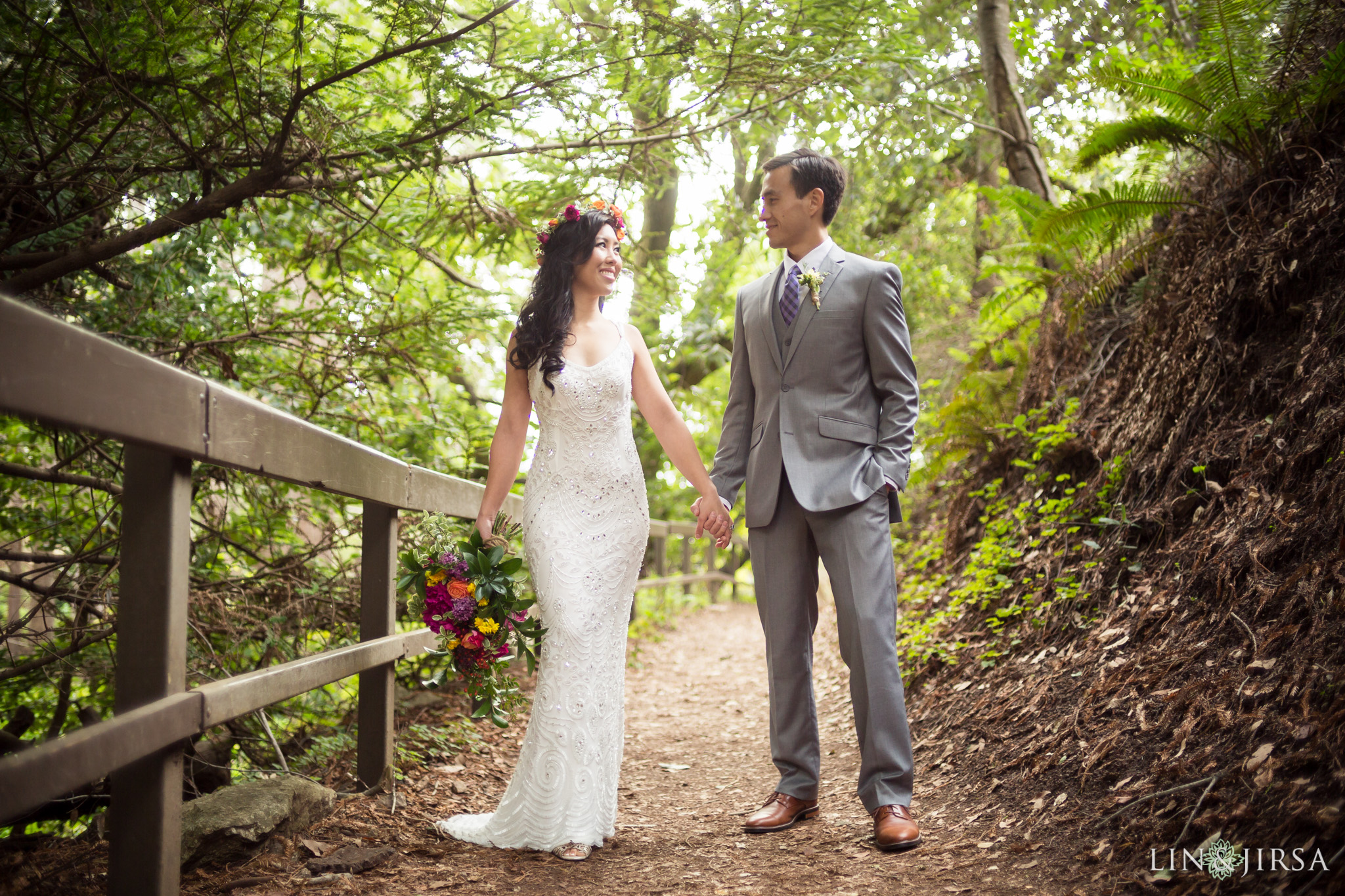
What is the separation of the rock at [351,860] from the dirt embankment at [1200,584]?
2.21 m

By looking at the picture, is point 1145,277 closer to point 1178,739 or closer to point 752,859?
point 1178,739

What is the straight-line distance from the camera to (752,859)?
10.0 feet

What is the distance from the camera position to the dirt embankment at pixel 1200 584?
2.36 meters

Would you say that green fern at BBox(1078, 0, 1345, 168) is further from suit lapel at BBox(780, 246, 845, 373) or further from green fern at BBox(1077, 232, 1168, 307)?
suit lapel at BBox(780, 246, 845, 373)

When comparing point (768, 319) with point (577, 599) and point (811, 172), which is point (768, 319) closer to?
point (811, 172)

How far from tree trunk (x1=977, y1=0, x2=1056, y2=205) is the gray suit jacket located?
154 inches

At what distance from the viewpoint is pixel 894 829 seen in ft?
9.87

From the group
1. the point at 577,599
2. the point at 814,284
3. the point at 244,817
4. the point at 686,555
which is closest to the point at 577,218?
the point at 814,284

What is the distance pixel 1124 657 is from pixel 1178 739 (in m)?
0.72

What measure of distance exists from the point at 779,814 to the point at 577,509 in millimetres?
1419

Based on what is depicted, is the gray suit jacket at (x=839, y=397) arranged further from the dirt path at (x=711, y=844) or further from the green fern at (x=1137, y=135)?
the green fern at (x=1137, y=135)

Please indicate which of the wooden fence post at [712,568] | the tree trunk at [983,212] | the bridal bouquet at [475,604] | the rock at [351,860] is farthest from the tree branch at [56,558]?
the wooden fence post at [712,568]

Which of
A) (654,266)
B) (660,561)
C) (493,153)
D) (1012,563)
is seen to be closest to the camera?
(493,153)

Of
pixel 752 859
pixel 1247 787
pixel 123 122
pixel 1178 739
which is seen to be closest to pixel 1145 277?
pixel 1178 739
